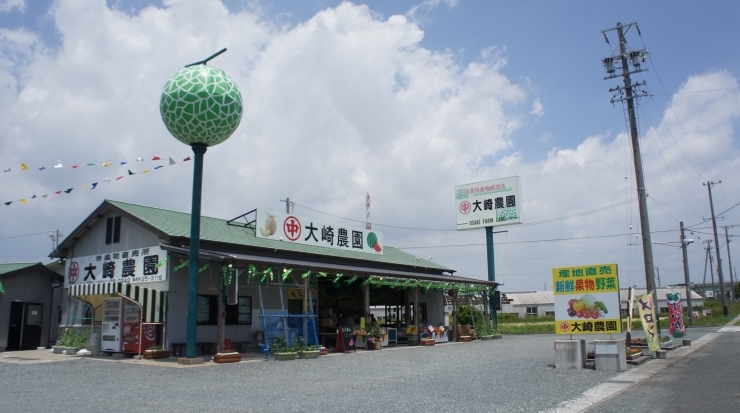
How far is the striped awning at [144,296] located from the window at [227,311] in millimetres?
1366

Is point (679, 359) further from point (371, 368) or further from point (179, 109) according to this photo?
point (179, 109)

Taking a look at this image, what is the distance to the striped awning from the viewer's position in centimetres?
1549

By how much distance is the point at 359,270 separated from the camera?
1916 cm

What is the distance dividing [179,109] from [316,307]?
980 cm

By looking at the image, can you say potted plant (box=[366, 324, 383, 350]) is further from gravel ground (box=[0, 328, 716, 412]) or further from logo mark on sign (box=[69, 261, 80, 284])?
logo mark on sign (box=[69, 261, 80, 284])

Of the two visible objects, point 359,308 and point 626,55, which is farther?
point 359,308

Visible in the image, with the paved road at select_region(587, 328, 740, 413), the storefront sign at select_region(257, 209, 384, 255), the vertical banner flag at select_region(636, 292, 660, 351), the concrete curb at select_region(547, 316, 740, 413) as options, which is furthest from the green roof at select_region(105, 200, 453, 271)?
the paved road at select_region(587, 328, 740, 413)

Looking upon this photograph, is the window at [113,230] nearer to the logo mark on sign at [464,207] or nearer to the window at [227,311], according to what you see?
the window at [227,311]

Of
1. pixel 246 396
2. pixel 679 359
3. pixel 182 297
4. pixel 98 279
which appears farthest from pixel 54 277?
pixel 679 359

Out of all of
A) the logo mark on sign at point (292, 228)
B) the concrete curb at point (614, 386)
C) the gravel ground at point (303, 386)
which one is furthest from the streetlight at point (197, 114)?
the concrete curb at point (614, 386)

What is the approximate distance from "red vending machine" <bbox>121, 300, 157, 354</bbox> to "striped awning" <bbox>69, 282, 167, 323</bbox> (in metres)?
0.41

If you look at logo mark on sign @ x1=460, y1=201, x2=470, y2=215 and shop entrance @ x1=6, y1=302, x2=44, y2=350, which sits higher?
logo mark on sign @ x1=460, y1=201, x2=470, y2=215

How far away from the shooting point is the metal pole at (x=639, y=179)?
19.1m

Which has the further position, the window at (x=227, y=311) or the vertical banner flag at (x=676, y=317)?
the vertical banner flag at (x=676, y=317)
